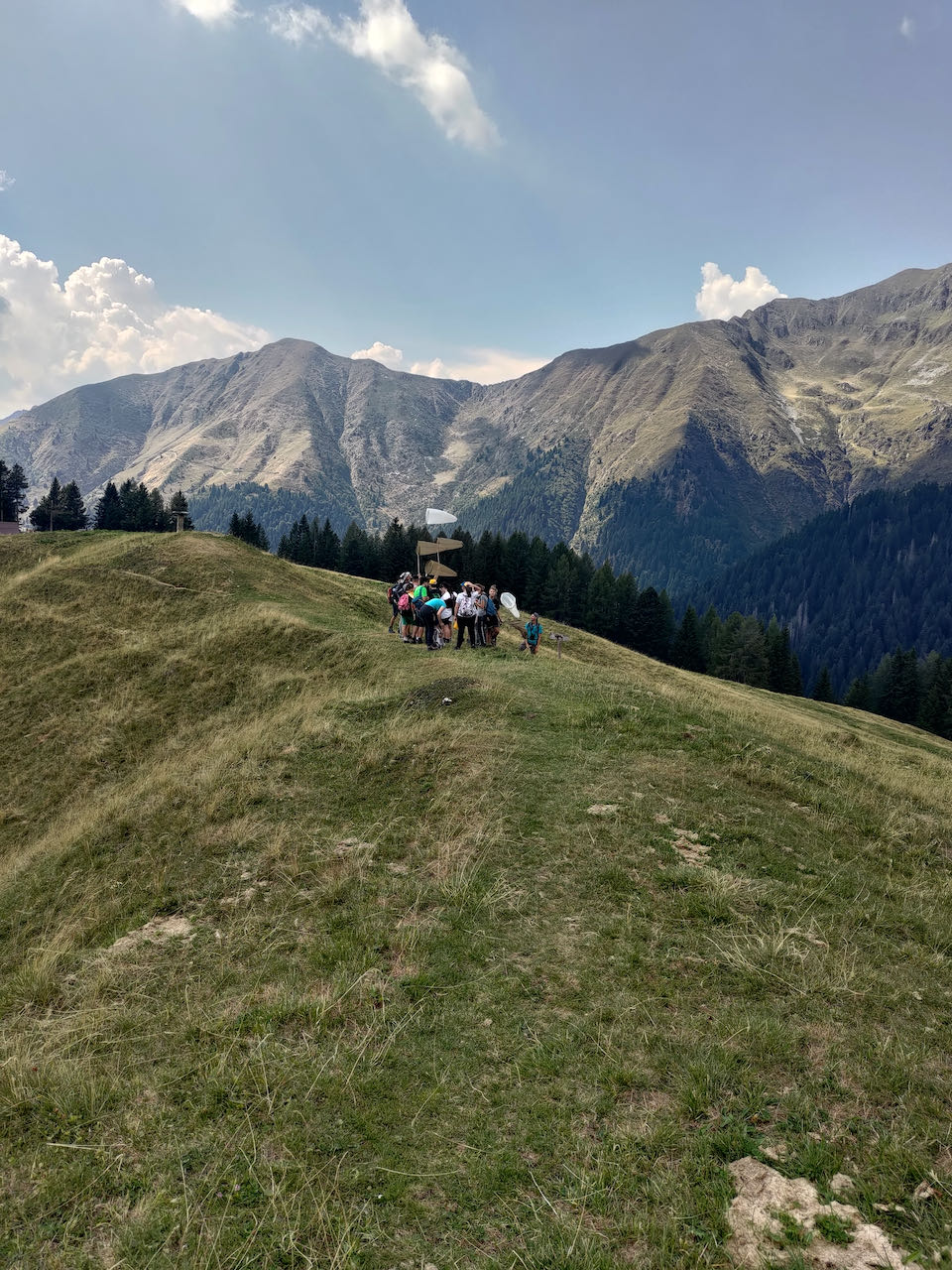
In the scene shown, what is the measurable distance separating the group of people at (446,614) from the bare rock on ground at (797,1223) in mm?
20588

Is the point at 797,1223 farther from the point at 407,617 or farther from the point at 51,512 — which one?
the point at 51,512

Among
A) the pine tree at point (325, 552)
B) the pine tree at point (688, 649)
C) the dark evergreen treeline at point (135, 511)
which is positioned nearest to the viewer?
the pine tree at point (688, 649)

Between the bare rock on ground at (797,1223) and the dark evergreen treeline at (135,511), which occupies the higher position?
the dark evergreen treeline at (135,511)

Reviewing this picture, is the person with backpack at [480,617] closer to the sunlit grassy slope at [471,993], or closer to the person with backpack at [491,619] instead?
the person with backpack at [491,619]

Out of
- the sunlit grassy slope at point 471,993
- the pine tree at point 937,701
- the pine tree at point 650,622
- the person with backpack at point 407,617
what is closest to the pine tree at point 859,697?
the pine tree at point 937,701

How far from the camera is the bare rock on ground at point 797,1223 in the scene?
14.2ft

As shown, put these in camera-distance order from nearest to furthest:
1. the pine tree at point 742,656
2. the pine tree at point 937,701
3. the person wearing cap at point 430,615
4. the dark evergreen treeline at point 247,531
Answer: the person wearing cap at point 430,615 < the pine tree at point 937,701 < the pine tree at point 742,656 < the dark evergreen treeline at point 247,531

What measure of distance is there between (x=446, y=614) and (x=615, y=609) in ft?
248

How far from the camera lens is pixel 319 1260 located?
4582 mm

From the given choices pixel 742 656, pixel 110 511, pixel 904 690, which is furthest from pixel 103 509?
pixel 904 690

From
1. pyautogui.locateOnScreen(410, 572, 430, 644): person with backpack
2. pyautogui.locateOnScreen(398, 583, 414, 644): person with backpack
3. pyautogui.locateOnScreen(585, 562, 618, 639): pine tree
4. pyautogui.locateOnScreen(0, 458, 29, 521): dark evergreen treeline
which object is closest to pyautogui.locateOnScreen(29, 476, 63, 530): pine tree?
pyautogui.locateOnScreen(0, 458, 29, 521): dark evergreen treeline

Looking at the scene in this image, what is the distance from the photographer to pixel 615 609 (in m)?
98.5

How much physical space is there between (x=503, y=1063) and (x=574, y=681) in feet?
49.8

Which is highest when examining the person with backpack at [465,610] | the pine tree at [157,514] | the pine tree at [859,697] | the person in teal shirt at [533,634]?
the pine tree at [157,514]
